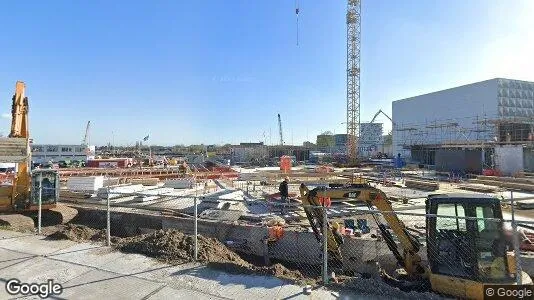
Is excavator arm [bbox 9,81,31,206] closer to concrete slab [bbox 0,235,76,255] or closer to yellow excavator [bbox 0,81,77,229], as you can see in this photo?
yellow excavator [bbox 0,81,77,229]

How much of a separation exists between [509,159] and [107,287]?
3859 centimetres

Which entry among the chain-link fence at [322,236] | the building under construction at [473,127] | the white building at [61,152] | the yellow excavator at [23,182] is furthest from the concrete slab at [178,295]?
the white building at [61,152]

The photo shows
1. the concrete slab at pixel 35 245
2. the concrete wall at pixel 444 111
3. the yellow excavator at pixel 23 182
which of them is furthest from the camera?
the concrete wall at pixel 444 111

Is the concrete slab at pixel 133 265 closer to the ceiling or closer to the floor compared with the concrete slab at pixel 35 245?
closer to the floor

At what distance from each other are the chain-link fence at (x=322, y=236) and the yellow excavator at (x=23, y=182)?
1.51 m

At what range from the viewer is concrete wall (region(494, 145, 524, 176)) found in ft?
111

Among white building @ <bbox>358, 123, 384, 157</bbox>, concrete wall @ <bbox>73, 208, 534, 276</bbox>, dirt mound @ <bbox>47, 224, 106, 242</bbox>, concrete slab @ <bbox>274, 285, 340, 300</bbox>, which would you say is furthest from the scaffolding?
dirt mound @ <bbox>47, 224, 106, 242</bbox>

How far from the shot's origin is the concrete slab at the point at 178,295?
19.2 ft

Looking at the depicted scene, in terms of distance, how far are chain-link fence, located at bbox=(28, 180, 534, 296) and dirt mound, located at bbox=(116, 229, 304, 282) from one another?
0.03 meters

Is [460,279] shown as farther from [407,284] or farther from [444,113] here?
[444,113]

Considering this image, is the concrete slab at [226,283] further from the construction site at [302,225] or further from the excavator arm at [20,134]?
the excavator arm at [20,134]

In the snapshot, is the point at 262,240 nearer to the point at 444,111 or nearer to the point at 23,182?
the point at 23,182

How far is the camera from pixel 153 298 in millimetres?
5848

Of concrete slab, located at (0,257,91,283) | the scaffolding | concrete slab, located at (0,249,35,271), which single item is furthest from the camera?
the scaffolding
